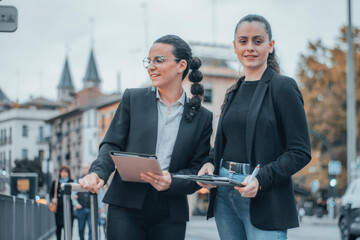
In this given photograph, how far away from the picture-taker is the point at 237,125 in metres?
3.59

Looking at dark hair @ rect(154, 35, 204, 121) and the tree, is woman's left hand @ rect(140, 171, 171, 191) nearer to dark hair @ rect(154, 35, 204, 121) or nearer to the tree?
dark hair @ rect(154, 35, 204, 121)

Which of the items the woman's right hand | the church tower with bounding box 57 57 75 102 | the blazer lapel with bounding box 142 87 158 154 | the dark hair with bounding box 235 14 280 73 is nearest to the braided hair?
the dark hair with bounding box 235 14 280 73

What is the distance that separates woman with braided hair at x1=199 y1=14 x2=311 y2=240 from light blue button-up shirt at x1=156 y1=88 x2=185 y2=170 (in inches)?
9.4

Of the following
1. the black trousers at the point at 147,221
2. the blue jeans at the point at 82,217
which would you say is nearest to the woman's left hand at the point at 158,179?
the black trousers at the point at 147,221

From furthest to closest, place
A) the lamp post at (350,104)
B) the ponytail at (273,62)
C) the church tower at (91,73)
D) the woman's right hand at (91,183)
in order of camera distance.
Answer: the church tower at (91,73), the lamp post at (350,104), the ponytail at (273,62), the woman's right hand at (91,183)

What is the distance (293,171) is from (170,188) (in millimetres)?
679

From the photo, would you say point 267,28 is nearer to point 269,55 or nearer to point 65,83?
point 269,55

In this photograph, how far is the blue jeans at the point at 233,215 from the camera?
11.6 ft

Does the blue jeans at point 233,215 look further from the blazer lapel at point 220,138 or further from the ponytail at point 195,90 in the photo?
the ponytail at point 195,90

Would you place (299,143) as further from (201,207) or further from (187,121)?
(201,207)

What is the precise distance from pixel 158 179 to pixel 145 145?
0.32 m

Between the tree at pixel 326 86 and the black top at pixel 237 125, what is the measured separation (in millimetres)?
33274

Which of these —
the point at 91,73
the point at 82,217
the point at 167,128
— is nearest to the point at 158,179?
the point at 167,128

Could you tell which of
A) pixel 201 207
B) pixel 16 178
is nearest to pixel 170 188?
pixel 16 178
